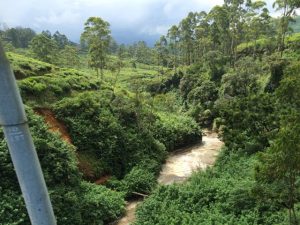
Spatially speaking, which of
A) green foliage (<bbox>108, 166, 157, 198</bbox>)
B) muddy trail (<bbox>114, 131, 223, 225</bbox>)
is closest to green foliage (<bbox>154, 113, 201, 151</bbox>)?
muddy trail (<bbox>114, 131, 223, 225</bbox>)

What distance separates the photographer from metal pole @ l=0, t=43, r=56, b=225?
Answer: 1.77 meters

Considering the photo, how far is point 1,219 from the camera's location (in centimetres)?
1469

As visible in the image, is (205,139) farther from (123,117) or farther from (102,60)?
(102,60)

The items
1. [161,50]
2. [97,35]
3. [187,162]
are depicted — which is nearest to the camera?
[187,162]

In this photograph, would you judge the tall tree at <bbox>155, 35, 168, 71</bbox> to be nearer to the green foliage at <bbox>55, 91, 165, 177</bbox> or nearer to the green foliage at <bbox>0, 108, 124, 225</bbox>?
the green foliage at <bbox>55, 91, 165, 177</bbox>

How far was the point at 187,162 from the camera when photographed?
101 feet

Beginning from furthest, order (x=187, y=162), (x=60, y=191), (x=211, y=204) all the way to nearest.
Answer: (x=187, y=162) → (x=60, y=191) → (x=211, y=204)

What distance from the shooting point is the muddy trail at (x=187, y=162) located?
87.6ft

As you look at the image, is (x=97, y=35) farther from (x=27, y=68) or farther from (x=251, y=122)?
(x=251, y=122)

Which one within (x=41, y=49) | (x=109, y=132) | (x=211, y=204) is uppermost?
(x=41, y=49)

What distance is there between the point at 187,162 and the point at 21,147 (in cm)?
2948

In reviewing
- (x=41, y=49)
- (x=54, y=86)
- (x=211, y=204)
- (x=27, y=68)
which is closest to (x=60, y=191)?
(x=211, y=204)

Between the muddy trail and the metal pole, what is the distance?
65.0ft

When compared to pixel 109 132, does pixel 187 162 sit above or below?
below
